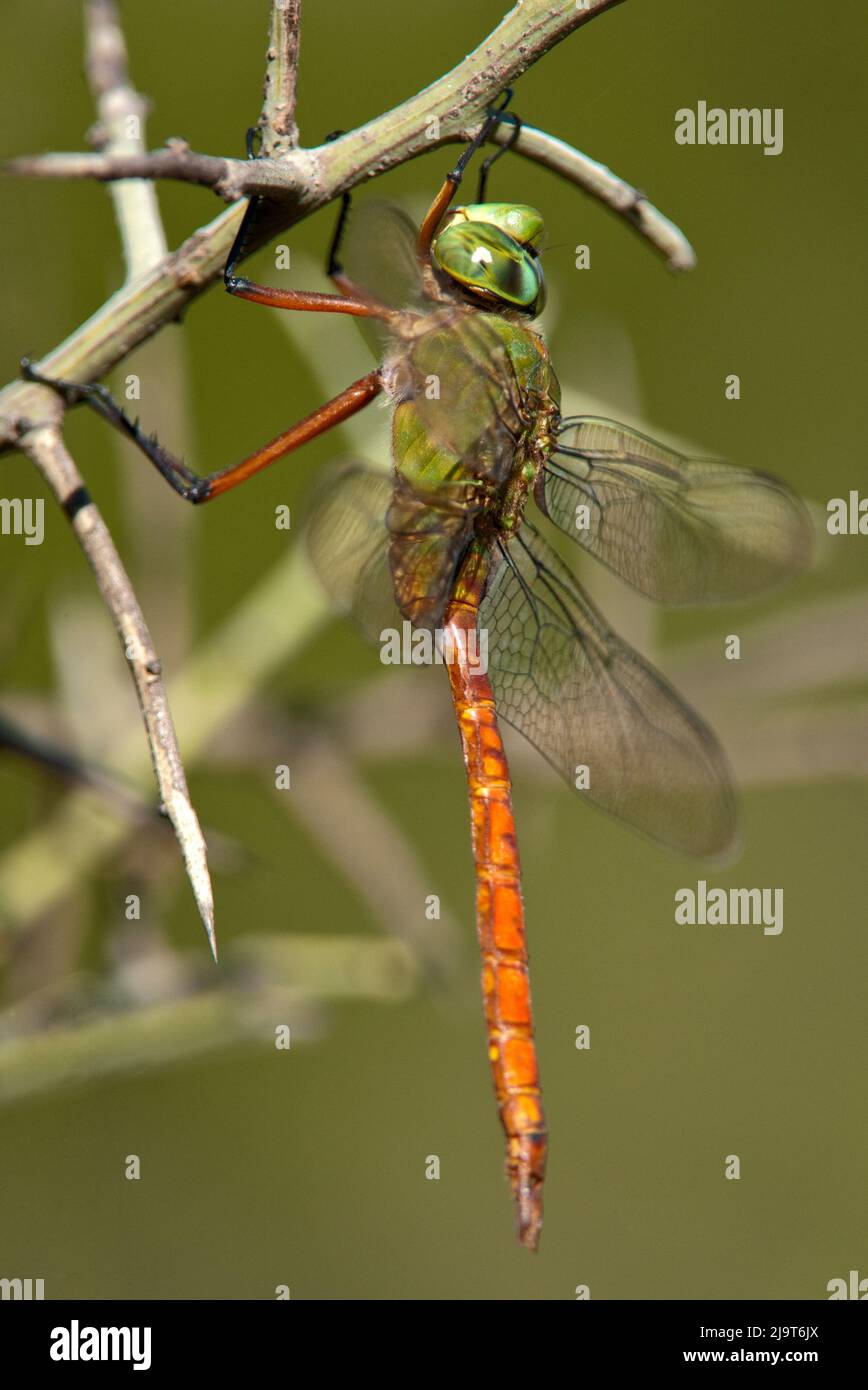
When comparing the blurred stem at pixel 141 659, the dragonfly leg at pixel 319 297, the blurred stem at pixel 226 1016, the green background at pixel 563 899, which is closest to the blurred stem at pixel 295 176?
the blurred stem at pixel 141 659

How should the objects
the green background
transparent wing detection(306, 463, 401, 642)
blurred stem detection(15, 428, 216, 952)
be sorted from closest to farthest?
blurred stem detection(15, 428, 216, 952) < transparent wing detection(306, 463, 401, 642) < the green background

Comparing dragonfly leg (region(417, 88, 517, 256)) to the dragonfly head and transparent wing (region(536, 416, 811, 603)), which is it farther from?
transparent wing (region(536, 416, 811, 603))

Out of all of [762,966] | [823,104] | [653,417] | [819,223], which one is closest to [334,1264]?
[762,966]

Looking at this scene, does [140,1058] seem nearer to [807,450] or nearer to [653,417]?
[653,417]

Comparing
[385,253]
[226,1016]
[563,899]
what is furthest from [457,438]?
[563,899]

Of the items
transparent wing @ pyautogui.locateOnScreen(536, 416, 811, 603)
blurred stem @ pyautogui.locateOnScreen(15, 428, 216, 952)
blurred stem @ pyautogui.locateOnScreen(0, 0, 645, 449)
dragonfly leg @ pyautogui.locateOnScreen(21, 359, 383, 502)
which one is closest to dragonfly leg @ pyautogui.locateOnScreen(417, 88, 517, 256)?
dragonfly leg @ pyautogui.locateOnScreen(21, 359, 383, 502)

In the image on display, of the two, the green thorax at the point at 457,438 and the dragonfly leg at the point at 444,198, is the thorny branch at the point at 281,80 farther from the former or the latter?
the green thorax at the point at 457,438

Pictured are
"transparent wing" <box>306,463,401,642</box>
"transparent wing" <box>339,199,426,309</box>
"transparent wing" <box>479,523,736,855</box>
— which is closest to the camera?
"transparent wing" <box>339,199,426,309</box>

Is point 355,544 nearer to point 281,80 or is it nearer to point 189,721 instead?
point 189,721
